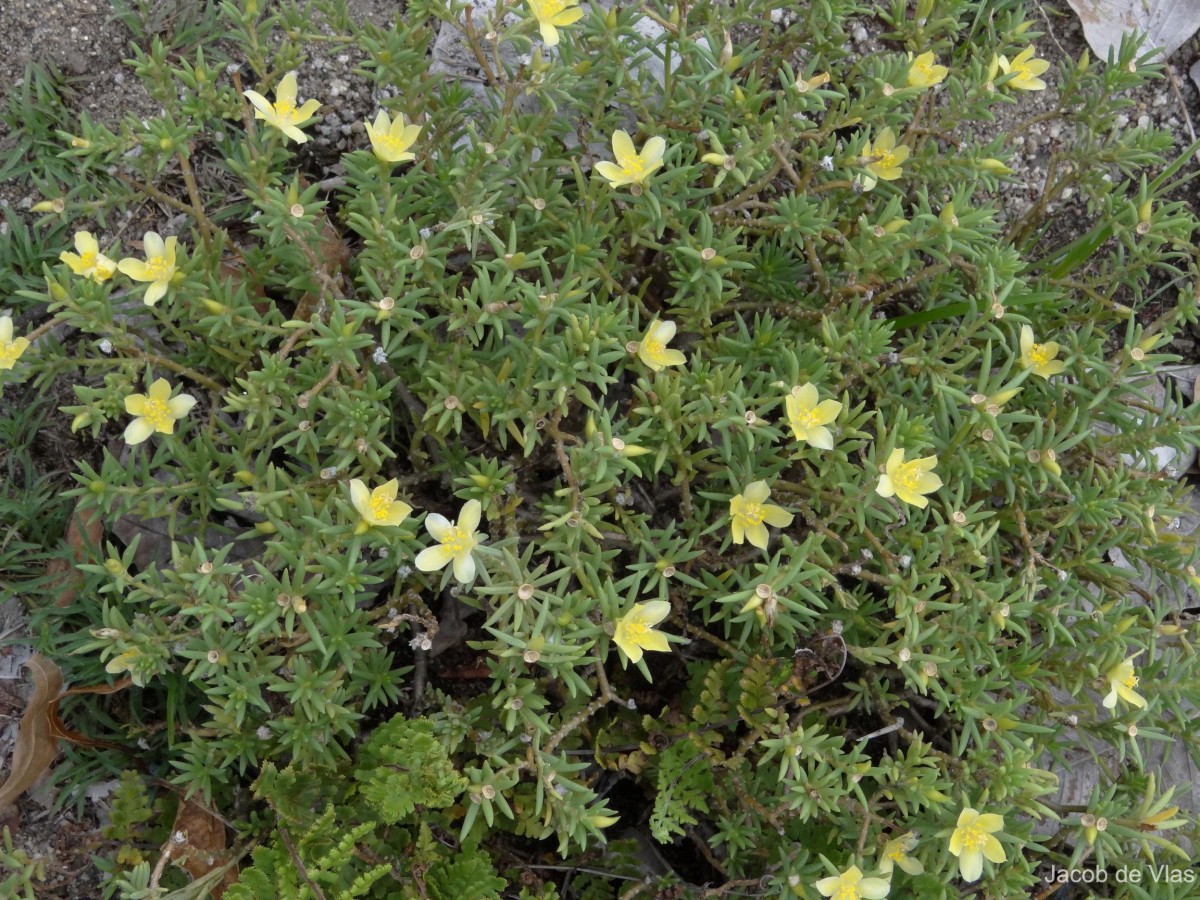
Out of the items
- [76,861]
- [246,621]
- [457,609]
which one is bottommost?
[76,861]

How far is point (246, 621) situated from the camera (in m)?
3.03

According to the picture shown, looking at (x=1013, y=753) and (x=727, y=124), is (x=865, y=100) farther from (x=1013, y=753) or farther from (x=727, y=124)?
(x=1013, y=753)

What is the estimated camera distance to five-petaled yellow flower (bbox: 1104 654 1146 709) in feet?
10.4

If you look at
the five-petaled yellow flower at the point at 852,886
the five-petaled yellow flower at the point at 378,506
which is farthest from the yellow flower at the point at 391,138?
the five-petaled yellow flower at the point at 852,886

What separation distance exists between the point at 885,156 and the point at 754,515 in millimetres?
1400

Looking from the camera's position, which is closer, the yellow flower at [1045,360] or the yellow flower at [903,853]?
the yellow flower at [903,853]

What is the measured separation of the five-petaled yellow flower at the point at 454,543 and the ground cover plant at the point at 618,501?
2 cm

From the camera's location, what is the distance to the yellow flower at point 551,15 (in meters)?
3.00

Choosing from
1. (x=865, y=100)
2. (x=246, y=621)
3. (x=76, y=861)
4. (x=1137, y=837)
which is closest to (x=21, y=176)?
(x=246, y=621)

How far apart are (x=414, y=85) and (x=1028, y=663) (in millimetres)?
2991

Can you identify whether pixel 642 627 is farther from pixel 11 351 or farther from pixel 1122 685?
pixel 11 351

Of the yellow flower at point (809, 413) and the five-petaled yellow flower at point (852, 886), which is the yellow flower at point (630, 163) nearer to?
the yellow flower at point (809, 413)

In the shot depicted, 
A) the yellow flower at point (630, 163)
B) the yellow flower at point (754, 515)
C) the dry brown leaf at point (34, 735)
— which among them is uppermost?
the yellow flower at point (630, 163)

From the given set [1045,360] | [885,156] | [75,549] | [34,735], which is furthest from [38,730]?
[1045,360]
